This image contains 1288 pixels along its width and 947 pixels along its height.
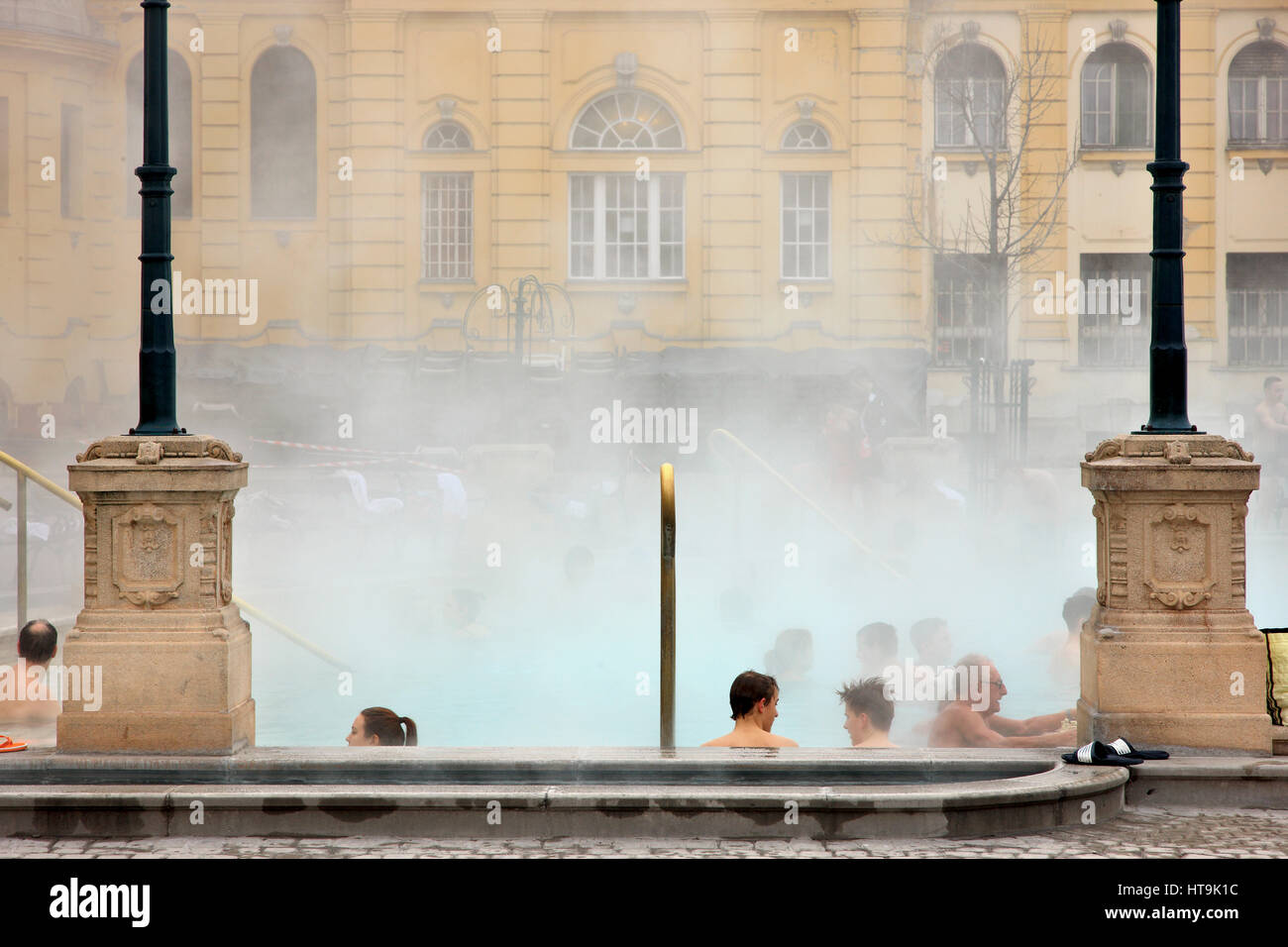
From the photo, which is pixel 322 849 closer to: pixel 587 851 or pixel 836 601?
pixel 587 851

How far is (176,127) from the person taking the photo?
892 inches

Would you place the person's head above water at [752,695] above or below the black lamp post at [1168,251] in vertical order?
below

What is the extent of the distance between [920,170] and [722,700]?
1434cm

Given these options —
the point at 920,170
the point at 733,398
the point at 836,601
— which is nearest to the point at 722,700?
the point at 836,601

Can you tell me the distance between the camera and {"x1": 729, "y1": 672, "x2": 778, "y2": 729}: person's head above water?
5.80m

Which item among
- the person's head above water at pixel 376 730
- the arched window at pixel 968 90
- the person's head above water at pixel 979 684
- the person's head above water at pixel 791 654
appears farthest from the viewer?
the arched window at pixel 968 90

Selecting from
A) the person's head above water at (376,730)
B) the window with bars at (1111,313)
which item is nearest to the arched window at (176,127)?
the window with bars at (1111,313)

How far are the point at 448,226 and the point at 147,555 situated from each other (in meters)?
17.9

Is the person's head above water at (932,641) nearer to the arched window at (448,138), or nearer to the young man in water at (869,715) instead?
the young man in water at (869,715)

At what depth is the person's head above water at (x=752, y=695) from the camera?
5.80 metres

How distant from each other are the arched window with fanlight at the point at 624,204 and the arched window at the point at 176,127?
19.6ft

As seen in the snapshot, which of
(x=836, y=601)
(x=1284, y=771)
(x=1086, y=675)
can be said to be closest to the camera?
(x=1284, y=771)

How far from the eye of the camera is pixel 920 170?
2272cm

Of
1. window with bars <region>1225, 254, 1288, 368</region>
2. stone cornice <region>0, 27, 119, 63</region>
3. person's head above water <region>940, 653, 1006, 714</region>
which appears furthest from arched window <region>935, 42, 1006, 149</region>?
person's head above water <region>940, 653, 1006, 714</region>
